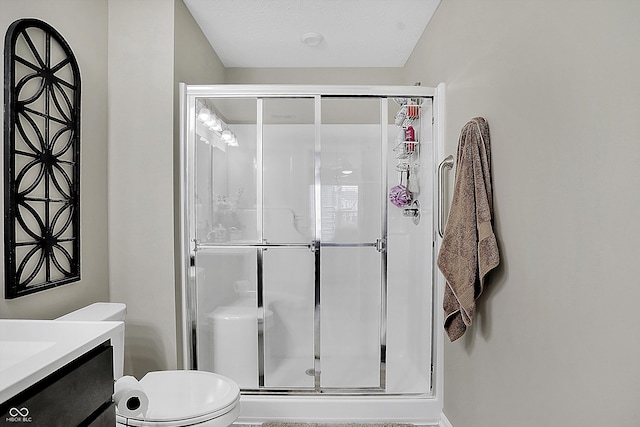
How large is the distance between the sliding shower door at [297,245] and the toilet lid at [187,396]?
601 mm

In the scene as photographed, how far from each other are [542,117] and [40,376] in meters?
1.60

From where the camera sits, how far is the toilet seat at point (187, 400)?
1.68 metres

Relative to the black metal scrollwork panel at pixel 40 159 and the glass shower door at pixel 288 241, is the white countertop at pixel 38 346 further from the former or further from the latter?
the glass shower door at pixel 288 241

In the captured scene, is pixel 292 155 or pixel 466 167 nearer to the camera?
pixel 466 167

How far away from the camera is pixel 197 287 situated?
8.45 ft

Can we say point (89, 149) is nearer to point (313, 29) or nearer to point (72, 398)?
point (72, 398)

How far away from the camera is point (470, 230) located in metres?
1.75

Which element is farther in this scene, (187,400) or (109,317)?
(109,317)

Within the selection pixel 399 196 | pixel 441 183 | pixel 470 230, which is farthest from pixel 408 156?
pixel 470 230

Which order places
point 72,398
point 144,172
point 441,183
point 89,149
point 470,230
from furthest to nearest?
1. point 144,172
2. point 89,149
3. point 441,183
4. point 470,230
5. point 72,398

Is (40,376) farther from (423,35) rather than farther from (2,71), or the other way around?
(423,35)

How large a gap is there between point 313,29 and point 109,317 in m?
2.22

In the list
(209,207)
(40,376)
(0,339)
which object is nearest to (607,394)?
(40,376)

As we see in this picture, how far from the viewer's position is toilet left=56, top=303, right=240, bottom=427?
1682 mm
